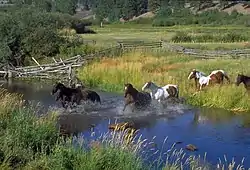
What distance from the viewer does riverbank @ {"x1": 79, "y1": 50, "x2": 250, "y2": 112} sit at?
22.9 meters

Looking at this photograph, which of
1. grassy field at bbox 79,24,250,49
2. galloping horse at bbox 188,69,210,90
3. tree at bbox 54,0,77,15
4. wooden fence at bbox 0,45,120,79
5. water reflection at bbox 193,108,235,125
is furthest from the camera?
tree at bbox 54,0,77,15

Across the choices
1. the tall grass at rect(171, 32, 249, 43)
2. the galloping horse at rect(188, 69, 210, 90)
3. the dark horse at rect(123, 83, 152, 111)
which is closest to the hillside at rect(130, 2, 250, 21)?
the tall grass at rect(171, 32, 249, 43)

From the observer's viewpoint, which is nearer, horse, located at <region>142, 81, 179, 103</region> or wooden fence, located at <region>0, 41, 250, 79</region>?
horse, located at <region>142, 81, 179, 103</region>

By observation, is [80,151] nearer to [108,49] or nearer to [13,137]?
[13,137]

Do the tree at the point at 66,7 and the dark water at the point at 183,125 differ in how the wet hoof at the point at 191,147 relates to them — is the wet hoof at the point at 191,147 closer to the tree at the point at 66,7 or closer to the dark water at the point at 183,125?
the dark water at the point at 183,125

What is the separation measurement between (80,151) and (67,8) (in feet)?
442

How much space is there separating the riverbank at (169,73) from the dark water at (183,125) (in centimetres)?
93

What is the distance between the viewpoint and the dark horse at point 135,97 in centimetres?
2095

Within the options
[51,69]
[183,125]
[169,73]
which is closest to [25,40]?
[51,69]

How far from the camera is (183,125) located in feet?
62.2

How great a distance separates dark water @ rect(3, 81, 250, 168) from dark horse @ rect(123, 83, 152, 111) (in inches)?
17.8

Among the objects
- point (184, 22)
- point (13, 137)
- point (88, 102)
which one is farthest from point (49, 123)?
point (184, 22)

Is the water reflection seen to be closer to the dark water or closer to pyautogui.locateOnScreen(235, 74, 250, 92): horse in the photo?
the dark water

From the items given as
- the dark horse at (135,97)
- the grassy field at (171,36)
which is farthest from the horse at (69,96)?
the grassy field at (171,36)
